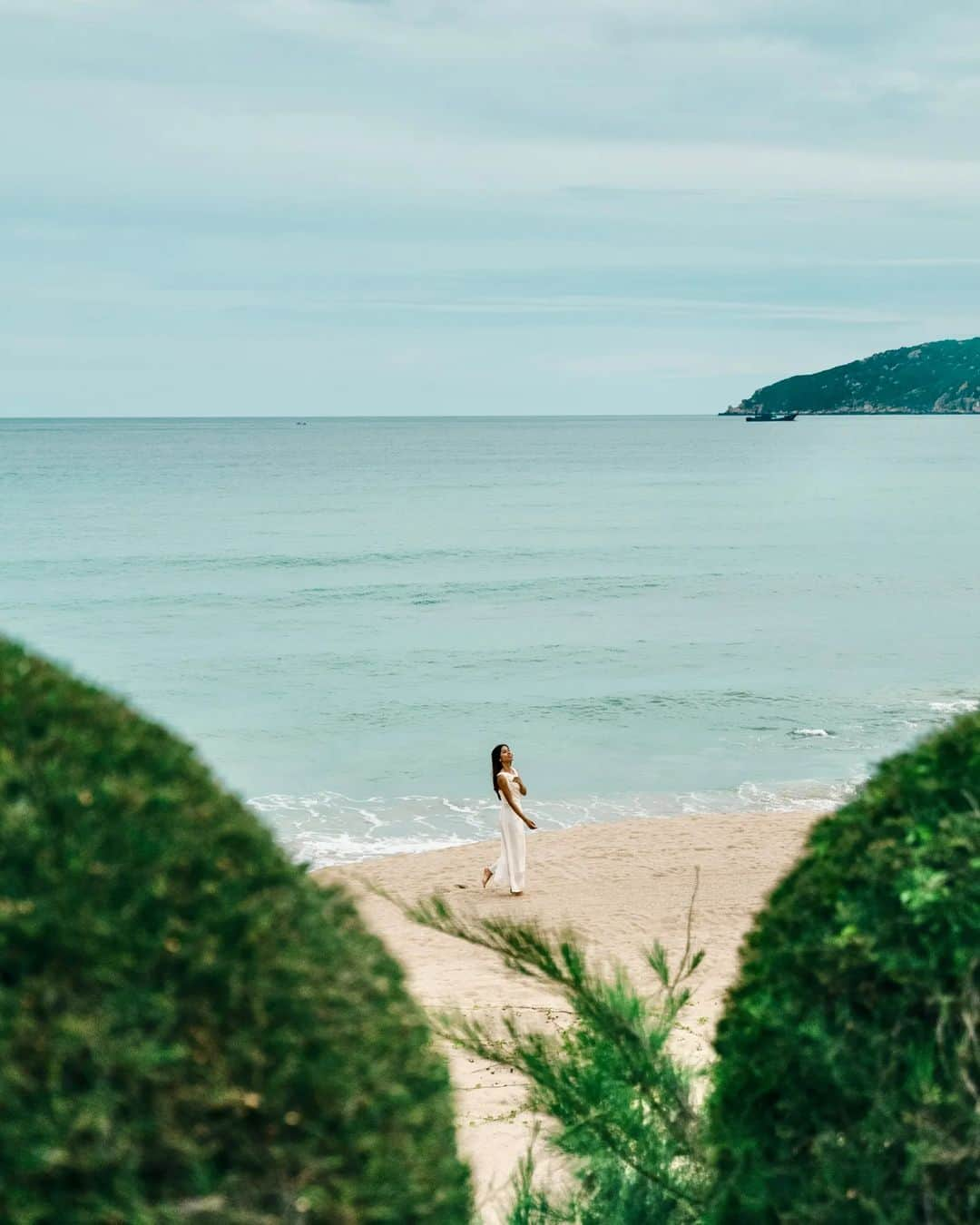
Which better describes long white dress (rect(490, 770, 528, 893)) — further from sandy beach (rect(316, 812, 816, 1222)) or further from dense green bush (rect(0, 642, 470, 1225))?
dense green bush (rect(0, 642, 470, 1225))

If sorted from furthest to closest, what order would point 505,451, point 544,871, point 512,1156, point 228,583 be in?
point 505,451 < point 228,583 < point 544,871 < point 512,1156

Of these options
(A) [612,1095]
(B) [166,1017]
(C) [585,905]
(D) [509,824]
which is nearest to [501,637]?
(C) [585,905]

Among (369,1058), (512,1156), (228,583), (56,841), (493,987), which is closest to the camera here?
(56,841)

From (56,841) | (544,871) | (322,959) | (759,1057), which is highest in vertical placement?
(56,841)

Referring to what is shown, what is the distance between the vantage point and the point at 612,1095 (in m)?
4.02

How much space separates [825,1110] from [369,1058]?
3.47 feet

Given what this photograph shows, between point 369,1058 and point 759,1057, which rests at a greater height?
point 369,1058

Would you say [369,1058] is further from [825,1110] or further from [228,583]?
[228,583]

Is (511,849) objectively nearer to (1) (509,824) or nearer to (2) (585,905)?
(1) (509,824)

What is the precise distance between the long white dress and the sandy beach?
0.25 meters

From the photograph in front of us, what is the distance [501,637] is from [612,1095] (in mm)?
32303

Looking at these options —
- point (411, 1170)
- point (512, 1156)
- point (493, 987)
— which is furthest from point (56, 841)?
point (493, 987)

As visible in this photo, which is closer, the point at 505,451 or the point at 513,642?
the point at 513,642

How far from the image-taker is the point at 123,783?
82.9 inches
